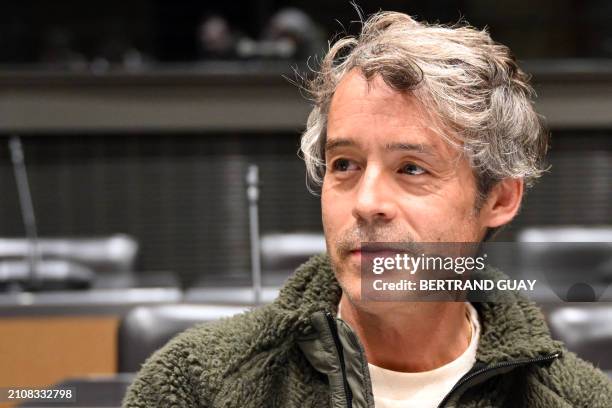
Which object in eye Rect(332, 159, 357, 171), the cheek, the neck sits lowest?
the neck

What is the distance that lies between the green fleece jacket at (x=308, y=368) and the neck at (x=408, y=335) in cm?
4

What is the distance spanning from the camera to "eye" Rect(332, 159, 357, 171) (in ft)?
3.60

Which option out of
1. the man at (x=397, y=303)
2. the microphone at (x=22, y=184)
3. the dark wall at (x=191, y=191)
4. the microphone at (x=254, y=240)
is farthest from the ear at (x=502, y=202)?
the microphone at (x=22, y=184)

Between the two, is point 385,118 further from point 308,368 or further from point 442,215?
point 308,368

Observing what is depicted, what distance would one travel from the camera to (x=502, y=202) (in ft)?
3.98

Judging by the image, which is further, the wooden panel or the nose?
the wooden panel

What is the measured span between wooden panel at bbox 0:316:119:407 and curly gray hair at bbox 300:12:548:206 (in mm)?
635

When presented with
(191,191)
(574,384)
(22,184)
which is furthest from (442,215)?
(22,184)

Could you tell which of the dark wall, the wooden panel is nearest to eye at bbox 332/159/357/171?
the wooden panel

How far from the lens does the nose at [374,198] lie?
3.37 ft

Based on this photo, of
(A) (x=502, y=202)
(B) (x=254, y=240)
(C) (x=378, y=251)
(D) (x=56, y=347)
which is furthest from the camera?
(B) (x=254, y=240)

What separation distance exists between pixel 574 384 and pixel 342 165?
44 cm

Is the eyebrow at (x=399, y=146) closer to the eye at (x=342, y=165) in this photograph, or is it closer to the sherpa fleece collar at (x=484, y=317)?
the eye at (x=342, y=165)

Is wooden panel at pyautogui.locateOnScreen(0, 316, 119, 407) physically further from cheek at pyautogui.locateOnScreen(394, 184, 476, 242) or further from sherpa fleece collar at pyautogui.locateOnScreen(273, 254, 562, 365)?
cheek at pyautogui.locateOnScreen(394, 184, 476, 242)
